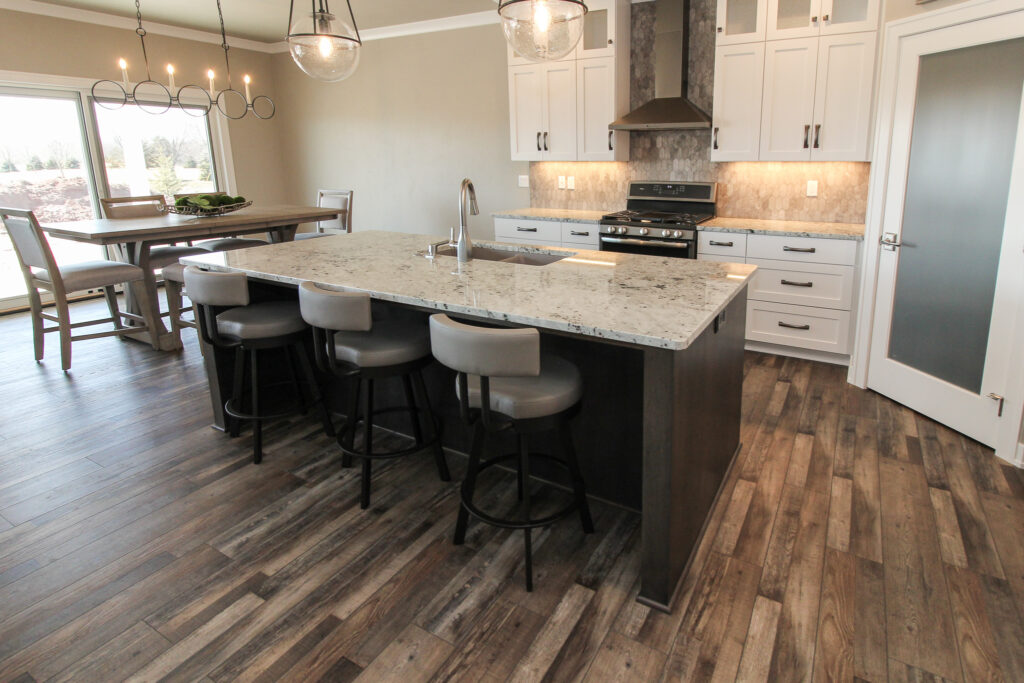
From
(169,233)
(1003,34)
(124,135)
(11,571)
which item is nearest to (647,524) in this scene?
(11,571)

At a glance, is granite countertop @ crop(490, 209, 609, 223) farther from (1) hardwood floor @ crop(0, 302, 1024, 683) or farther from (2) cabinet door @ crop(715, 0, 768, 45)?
(1) hardwood floor @ crop(0, 302, 1024, 683)

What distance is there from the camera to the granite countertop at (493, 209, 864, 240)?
3.83 metres

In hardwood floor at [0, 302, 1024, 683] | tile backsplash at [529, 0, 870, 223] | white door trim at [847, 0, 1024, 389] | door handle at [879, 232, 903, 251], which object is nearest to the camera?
hardwood floor at [0, 302, 1024, 683]

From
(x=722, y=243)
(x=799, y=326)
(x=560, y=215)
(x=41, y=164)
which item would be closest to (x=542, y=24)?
(x=722, y=243)

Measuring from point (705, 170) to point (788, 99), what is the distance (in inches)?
33.4

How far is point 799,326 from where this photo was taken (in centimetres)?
404

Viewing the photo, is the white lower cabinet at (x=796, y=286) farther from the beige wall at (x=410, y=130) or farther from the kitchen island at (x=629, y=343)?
the beige wall at (x=410, y=130)

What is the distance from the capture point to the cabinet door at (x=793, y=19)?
3.78 meters

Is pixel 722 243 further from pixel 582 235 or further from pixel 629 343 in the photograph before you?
pixel 629 343

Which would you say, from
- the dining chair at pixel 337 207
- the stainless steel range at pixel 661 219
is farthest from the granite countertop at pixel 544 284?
the dining chair at pixel 337 207

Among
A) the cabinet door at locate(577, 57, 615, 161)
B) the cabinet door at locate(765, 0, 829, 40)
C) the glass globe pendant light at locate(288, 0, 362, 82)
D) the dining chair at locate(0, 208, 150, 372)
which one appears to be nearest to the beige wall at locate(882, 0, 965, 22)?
the cabinet door at locate(765, 0, 829, 40)

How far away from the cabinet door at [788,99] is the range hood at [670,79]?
1.44 ft

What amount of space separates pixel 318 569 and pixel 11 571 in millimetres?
1086

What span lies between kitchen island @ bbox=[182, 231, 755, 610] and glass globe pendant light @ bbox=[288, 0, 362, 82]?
0.92 metres
